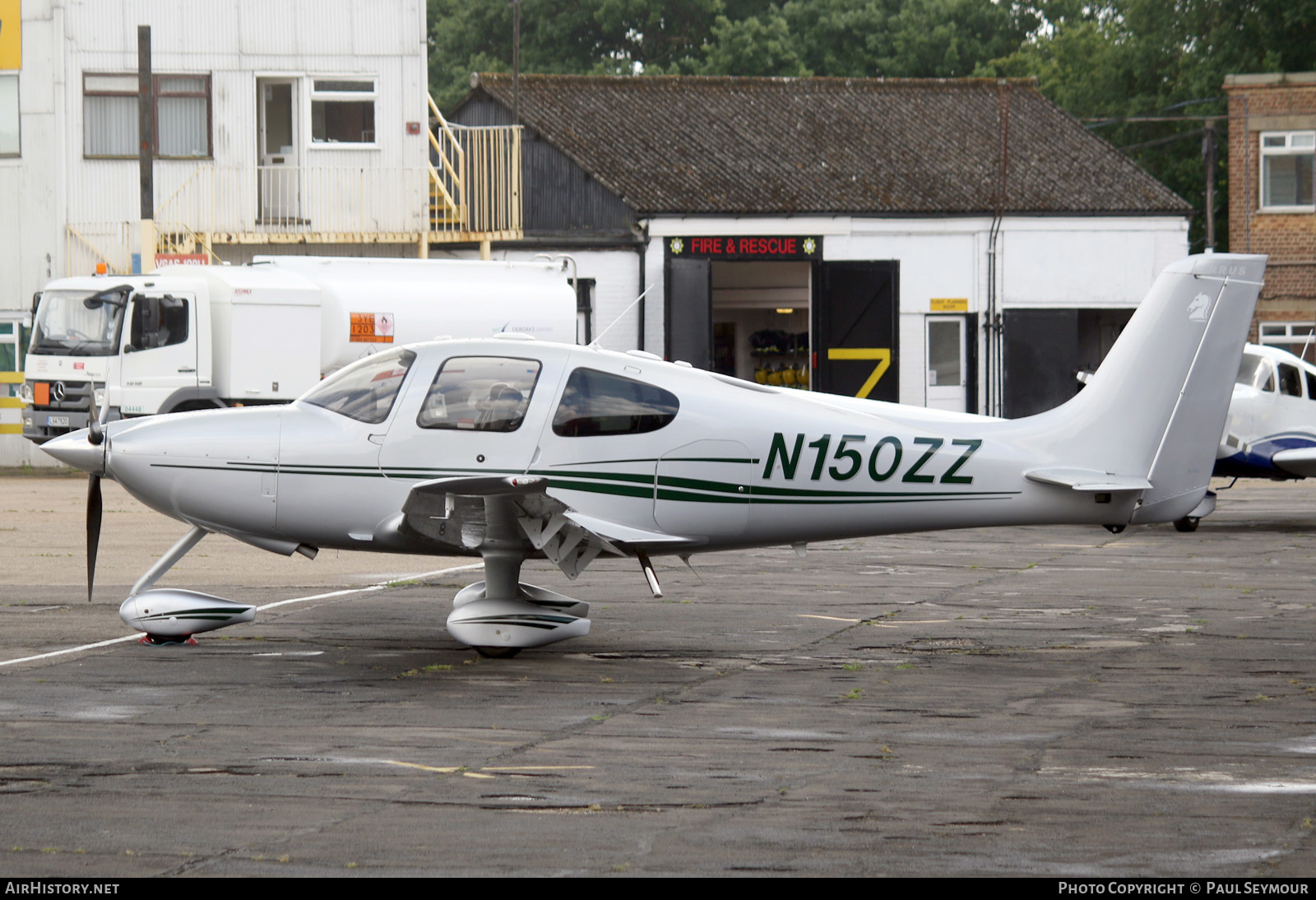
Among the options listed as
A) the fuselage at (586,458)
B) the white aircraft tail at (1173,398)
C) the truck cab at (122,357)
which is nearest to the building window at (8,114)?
the truck cab at (122,357)

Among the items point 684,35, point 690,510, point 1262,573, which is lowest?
point 1262,573

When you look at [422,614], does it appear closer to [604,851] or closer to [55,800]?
[55,800]

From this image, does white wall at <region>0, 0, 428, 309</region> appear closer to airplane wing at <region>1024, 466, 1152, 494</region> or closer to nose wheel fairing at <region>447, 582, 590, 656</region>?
nose wheel fairing at <region>447, 582, 590, 656</region>

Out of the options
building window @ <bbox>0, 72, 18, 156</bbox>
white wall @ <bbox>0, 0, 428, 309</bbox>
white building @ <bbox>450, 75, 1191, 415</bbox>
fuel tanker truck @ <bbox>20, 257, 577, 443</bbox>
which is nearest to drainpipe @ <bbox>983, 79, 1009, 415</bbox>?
white building @ <bbox>450, 75, 1191, 415</bbox>

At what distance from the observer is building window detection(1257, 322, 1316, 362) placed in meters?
39.3

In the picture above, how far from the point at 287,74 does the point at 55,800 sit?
84.0 ft

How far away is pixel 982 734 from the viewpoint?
8.69 m

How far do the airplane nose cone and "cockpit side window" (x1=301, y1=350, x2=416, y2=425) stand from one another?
136 cm

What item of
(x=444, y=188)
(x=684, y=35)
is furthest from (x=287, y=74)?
(x=684, y=35)

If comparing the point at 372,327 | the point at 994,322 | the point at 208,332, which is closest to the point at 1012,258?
the point at 994,322

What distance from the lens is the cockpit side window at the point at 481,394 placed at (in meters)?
10.9

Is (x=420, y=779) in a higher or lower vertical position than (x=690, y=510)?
lower

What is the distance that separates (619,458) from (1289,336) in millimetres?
32818

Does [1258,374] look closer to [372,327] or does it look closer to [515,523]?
[372,327]
